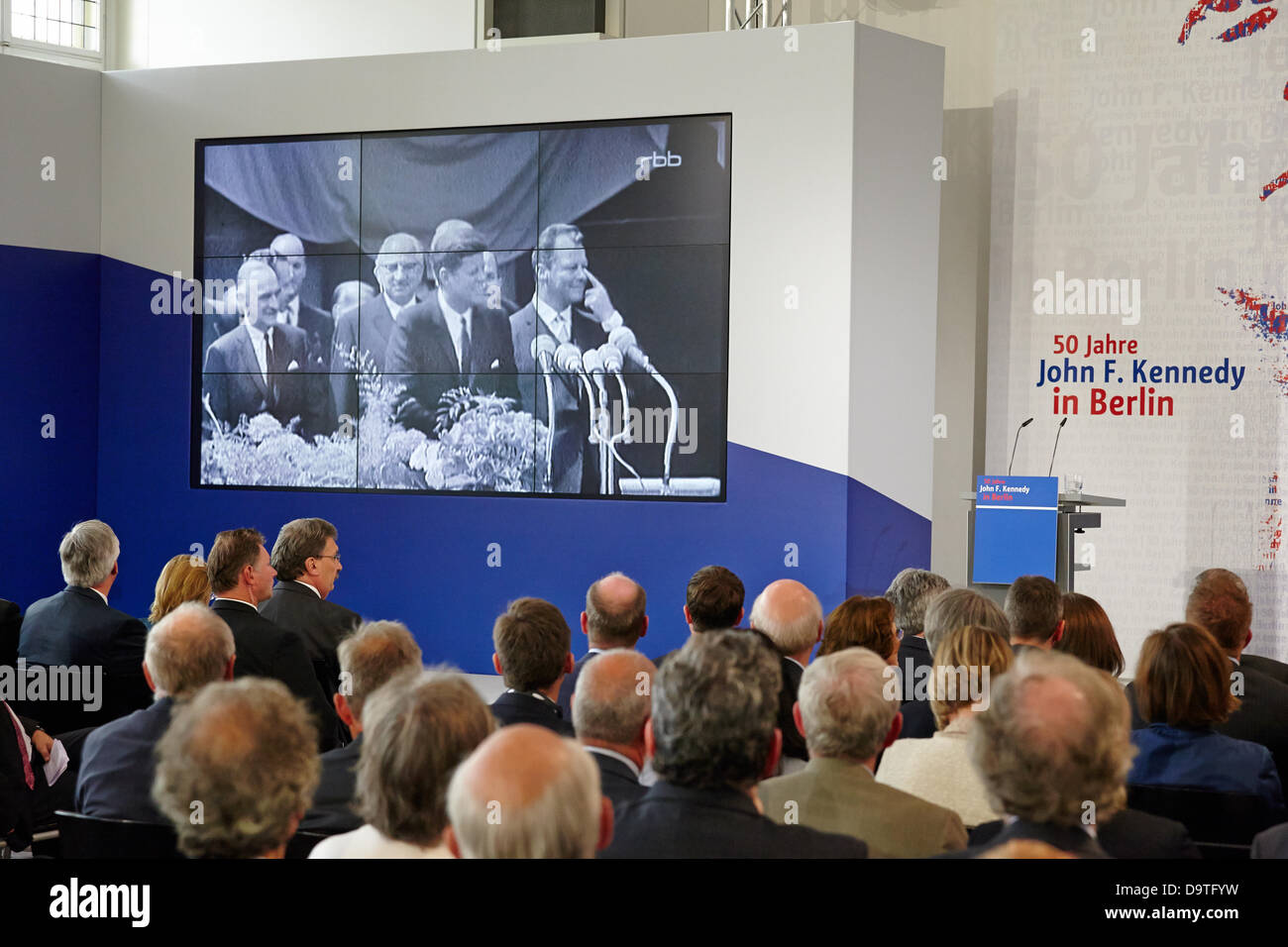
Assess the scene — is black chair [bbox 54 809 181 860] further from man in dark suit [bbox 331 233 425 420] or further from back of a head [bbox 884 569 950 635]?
man in dark suit [bbox 331 233 425 420]

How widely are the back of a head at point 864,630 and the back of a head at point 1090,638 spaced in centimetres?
49

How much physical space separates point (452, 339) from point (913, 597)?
413 cm

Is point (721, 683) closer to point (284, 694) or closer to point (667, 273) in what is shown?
point (284, 694)

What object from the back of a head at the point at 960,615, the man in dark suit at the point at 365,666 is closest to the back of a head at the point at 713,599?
the back of a head at the point at 960,615

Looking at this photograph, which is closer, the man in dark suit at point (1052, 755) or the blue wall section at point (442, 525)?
the man in dark suit at point (1052, 755)

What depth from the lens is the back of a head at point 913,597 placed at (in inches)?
177

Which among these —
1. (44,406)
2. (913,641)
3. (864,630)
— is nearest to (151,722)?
(864,630)

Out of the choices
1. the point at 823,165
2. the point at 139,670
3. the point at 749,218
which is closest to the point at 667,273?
the point at 749,218

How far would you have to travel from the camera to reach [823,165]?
727 centimetres

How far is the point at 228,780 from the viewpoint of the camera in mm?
1975

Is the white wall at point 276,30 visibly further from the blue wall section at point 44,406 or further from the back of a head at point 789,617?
the back of a head at point 789,617

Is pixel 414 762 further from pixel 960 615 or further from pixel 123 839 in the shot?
pixel 960 615

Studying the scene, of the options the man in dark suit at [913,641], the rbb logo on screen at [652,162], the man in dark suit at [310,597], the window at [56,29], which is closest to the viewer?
the man in dark suit at [913,641]
